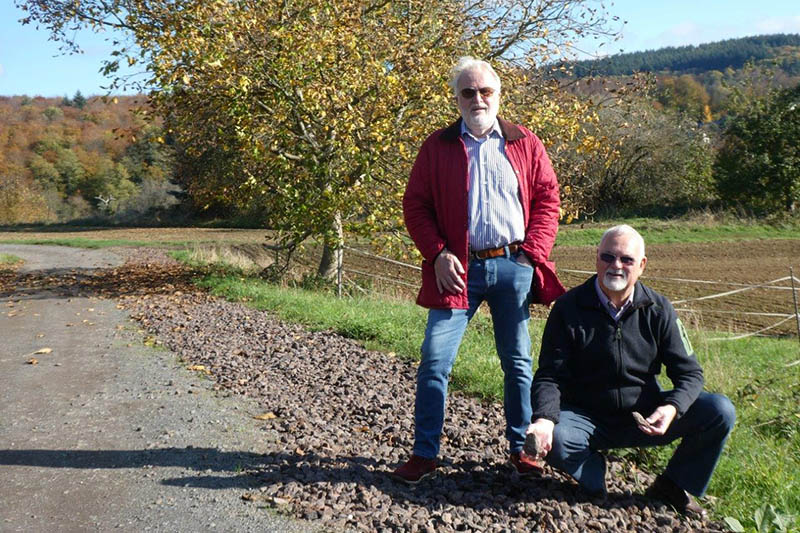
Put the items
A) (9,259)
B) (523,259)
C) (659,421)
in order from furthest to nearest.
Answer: (9,259) < (523,259) < (659,421)

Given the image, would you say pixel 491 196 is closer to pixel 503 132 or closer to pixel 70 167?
pixel 503 132

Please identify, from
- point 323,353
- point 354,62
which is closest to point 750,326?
point 354,62

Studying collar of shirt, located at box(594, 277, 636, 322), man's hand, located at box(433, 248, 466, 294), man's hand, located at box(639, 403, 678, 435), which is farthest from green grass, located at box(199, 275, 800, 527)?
man's hand, located at box(433, 248, 466, 294)

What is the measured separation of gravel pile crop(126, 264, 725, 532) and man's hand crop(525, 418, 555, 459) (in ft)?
1.16

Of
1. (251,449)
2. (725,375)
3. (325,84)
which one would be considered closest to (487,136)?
(251,449)

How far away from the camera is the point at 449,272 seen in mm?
3920

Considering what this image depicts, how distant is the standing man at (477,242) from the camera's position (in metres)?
3.99

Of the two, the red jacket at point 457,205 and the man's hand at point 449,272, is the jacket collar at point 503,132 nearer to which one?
the red jacket at point 457,205

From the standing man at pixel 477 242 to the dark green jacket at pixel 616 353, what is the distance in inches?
11.1

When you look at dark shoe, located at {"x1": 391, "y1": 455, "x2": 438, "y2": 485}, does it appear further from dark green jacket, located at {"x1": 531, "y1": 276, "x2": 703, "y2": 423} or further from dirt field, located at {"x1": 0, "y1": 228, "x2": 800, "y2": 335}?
dirt field, located at {"x1": 0, "y1": 228, "x2": 800, "y2": 335}

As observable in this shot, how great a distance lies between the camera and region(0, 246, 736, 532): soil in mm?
3658

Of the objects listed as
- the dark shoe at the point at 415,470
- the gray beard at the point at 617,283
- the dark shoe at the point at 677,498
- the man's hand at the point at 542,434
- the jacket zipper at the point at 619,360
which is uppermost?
the gray beard at the point at 617,283

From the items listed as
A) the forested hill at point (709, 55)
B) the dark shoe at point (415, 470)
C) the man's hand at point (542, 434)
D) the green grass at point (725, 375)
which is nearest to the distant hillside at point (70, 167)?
the green grass at point (725, 375)

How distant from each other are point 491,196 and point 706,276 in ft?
58.4
